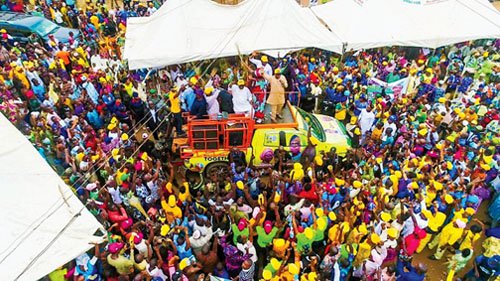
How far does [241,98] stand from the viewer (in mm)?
8664

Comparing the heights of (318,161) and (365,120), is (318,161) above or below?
below

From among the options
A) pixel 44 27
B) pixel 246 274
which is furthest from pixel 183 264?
pixel 44 27

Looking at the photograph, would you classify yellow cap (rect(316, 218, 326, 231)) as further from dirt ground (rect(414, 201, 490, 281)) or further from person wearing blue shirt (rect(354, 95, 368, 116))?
person wearing blue shirt (rect(354, 95, 368, 116))

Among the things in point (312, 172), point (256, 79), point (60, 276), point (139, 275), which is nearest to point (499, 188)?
point (312, 172)

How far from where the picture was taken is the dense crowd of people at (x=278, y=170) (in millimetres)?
5625

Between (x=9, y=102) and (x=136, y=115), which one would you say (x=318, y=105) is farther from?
(x=9, y=102)

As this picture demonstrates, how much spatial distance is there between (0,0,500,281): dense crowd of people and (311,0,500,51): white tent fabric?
733 millimetres

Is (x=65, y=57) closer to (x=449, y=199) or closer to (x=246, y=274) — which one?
(x=246, y=274)

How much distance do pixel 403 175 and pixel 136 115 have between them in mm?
6315

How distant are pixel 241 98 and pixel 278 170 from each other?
1.82 meters

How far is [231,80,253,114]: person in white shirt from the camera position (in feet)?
28.1

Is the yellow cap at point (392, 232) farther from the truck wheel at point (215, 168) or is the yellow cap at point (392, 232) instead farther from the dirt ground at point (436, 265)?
the truck wheel at point (215, 168)

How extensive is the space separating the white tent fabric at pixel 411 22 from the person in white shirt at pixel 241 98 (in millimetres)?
4481

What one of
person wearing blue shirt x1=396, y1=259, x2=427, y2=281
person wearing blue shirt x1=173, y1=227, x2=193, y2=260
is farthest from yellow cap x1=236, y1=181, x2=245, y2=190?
person wearing blue shirt x1=396, y1=259, x2=427, y2=281
